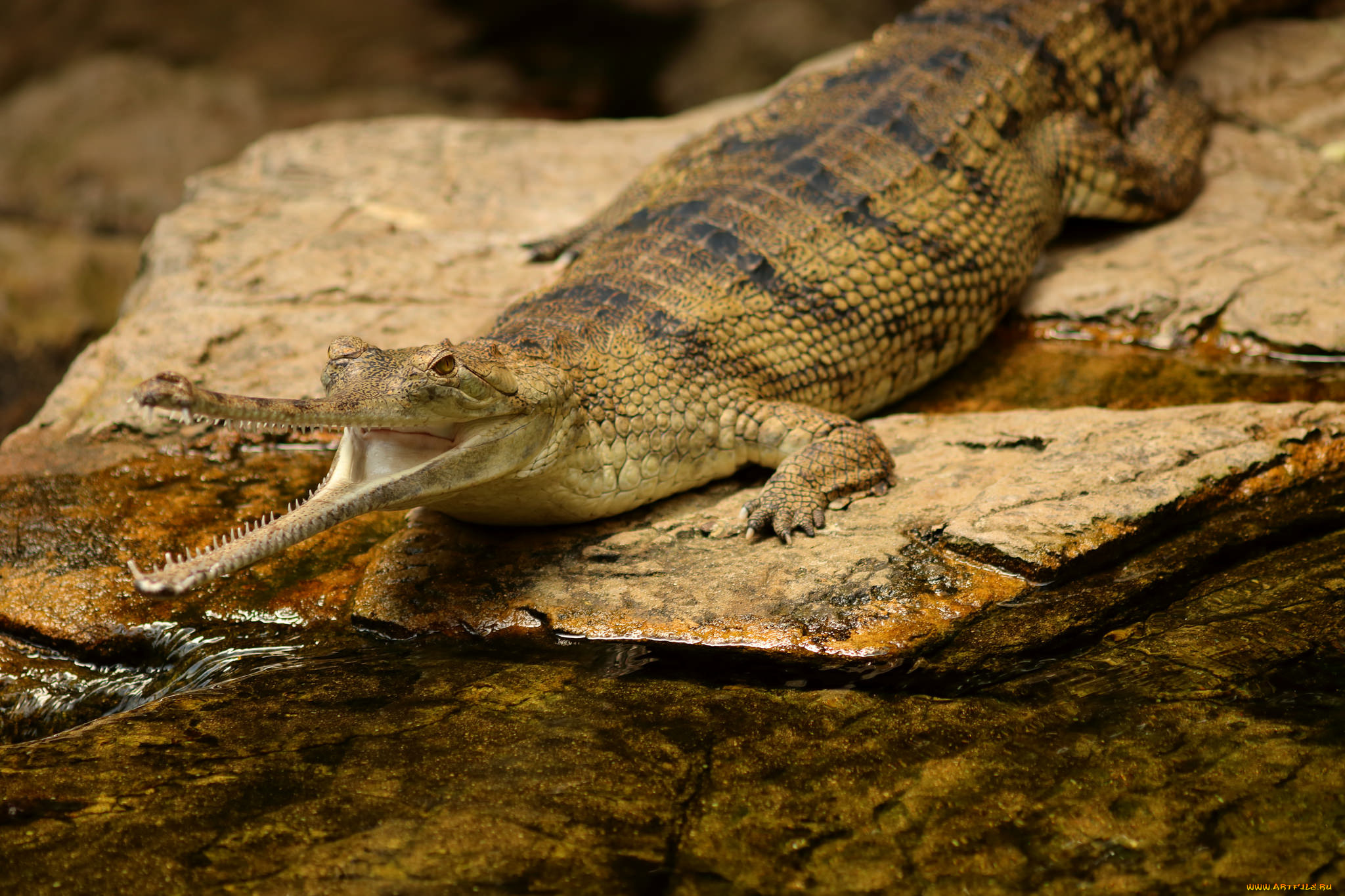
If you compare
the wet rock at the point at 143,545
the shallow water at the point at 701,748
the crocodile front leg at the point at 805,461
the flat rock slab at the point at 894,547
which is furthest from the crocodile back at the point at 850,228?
the shallow water at the point at 701,748

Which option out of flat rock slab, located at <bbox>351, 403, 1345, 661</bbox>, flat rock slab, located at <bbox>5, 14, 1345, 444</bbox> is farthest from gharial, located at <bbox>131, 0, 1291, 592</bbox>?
flat rock slab, located at <bbox>5, 14, 1345, 444</bbox>

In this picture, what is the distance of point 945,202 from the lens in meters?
5.12

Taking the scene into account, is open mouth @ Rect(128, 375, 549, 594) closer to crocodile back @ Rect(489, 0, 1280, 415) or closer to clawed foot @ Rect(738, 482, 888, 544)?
crocodile back @ Rect(489, 0, 1280, 415)

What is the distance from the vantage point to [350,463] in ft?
11.2

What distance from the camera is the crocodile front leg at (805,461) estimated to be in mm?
3971

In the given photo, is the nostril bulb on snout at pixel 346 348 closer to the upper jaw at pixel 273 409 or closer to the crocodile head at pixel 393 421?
the crocodile head at pixel 393 421

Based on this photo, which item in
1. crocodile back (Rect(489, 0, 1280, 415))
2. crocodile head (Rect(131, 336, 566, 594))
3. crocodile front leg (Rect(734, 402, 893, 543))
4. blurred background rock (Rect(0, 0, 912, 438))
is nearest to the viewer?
crocodile head (Rect(131, 336, 566, 594))

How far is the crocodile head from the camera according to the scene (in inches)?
Result: 117

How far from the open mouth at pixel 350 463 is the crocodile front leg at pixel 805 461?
2.84ft

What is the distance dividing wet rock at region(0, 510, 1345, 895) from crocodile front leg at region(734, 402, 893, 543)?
2.54ft

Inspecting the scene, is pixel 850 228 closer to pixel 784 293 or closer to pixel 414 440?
pixel 784 293

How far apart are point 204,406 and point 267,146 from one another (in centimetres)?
486

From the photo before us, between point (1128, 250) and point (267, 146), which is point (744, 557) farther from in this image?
point (267, 146)

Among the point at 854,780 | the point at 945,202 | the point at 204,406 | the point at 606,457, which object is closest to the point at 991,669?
the point at 854,780
